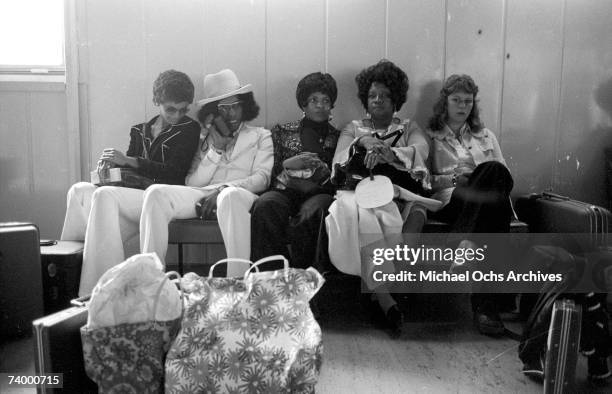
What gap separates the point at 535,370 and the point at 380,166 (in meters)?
1.09

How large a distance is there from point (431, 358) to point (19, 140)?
261 centimetres

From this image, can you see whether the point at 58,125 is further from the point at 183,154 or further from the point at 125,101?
the point at 183,154

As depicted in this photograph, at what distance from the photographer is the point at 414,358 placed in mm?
1947

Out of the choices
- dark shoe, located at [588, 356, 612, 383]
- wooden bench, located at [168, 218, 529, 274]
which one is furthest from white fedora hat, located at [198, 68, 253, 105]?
dark shoe, located at [588, 356, 612, 383]

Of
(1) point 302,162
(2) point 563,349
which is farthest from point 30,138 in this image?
(2) point 563,349

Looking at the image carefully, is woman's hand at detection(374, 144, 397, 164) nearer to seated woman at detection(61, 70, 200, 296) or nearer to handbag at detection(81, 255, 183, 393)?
seated woman at detection(61, 70, 200, 296)

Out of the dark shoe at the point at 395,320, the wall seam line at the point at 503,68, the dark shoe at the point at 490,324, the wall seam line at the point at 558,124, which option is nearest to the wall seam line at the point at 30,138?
the dark shoe at the point at 395,320

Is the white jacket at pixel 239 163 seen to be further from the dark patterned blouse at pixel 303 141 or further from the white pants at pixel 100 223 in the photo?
the white pants at pixel 100 223

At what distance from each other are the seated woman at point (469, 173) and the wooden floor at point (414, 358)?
18cm

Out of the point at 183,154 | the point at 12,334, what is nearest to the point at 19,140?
the point at 183,154

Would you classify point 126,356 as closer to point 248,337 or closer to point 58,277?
point 248,337

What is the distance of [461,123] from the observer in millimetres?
2758

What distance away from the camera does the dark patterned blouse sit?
8.90 feet

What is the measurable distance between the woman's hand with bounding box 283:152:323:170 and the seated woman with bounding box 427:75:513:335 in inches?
24.9
